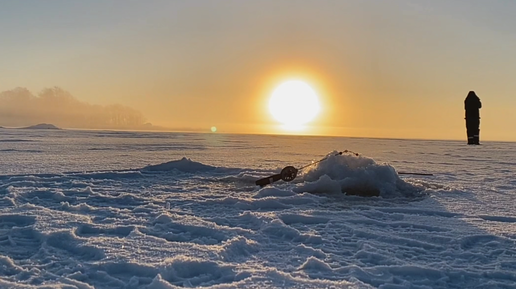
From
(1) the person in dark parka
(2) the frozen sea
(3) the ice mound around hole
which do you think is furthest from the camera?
(1) the person in dark parka

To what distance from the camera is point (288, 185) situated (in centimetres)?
728

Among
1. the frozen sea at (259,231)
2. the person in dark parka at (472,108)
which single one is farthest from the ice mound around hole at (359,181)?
the person in dark parka at (472,108)

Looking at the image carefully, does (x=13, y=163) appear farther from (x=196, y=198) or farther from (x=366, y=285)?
(x=366, y=285)

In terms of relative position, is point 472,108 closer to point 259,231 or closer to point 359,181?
point 359,181

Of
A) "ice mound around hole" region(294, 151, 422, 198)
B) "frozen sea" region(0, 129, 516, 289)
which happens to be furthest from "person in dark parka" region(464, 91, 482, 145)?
"ice mound around hole" region(294, 151, 422, 198)

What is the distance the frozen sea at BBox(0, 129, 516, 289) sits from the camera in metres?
3.18

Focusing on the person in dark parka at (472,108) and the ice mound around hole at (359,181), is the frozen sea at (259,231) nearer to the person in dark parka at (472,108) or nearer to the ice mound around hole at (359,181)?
the ice mound around hole at (359,181)

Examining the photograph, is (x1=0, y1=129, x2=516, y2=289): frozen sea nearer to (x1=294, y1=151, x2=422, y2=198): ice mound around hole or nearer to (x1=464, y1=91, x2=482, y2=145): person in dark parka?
(x1=294, y1=151, x2=422, y2=198): ice mound around hole

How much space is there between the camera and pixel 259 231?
4375mm

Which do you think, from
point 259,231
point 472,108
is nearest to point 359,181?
point 259,231

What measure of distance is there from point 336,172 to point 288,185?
904 millimetres

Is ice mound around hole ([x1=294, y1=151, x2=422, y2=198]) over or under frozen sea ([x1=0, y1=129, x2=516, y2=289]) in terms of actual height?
over

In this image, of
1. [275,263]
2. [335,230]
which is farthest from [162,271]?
[335,230]

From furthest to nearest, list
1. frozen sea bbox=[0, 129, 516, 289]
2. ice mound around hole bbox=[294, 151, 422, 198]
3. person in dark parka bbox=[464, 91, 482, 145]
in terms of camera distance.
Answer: person in dark parka bbox=[464, 91, 482, 145]
ice mound around hole bbox=[294, 151, 422, 198]
frozen sea bbox=[0, 129, 516, 289]
